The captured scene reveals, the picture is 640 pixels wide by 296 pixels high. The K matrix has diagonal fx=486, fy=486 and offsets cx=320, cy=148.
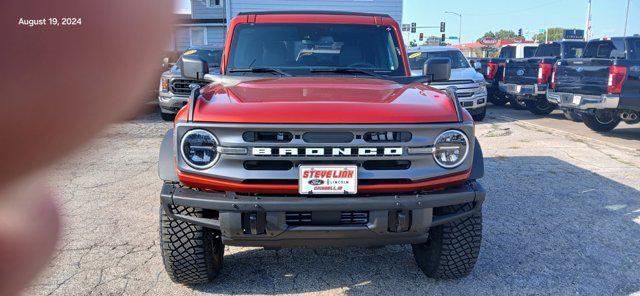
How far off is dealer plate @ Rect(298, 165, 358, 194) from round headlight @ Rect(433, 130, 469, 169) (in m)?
0.51

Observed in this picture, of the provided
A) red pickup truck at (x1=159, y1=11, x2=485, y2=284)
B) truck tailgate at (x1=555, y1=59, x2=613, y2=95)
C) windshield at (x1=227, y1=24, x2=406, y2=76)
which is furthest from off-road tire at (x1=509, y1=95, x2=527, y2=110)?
red pickup truck at (x1=159, y1=11, x2=485, y2=284)

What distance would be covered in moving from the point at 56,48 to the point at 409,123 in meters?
1.69

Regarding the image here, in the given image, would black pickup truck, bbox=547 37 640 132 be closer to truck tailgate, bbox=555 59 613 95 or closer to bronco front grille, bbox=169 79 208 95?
truck tailgate, bbox=555 59 613 95

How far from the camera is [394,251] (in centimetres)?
375

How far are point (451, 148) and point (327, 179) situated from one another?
74cm

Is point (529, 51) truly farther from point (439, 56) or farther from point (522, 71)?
point (439, 56)

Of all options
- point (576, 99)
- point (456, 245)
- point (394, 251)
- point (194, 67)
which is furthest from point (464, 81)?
point (456, 245)

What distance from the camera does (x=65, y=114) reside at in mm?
1800

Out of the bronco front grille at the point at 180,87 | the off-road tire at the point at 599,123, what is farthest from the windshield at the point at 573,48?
the bronco front grille at the point at 180,87

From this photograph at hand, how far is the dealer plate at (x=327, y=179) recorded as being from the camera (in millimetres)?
2533

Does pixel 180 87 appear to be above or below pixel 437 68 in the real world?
below

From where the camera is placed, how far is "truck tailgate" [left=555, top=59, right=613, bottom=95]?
8.65 metres

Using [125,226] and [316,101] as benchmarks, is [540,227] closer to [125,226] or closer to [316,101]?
[316,101]

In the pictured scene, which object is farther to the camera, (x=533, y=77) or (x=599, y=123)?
(x=533, y=77)
